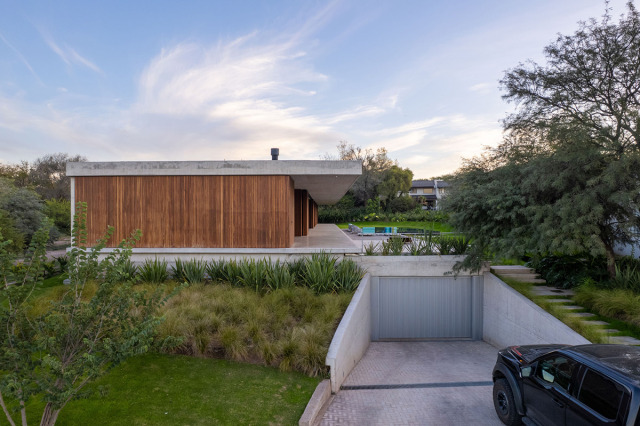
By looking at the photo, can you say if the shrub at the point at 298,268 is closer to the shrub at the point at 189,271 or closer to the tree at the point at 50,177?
the shrub at the point at 189,271

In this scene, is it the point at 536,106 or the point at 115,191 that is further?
the point at 115,191

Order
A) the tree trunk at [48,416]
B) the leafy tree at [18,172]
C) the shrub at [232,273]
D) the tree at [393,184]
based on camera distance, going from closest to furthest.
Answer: the tree trunk at [48,416] → the shrub at [232,273] → the leafy tree at [18,172] → the tree at [393,184]

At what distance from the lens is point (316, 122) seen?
21297 mm

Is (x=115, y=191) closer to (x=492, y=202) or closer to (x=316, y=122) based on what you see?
(x=492, y=202)

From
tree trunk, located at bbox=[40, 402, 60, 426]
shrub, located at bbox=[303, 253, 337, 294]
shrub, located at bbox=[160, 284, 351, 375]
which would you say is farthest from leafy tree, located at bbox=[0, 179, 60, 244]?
tree trunk, located at bbox=[40, 402, 60, 426]

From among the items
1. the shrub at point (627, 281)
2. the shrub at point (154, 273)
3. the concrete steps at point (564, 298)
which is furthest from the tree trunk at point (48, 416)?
the shrub at point (627, 281)

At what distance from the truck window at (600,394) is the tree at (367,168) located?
131 ft

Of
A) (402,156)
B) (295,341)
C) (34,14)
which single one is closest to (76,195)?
(34,14)

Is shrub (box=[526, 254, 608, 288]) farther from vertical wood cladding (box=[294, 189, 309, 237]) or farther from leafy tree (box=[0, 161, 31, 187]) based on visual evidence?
leafy tree (box=[0, 161, 31, 187])

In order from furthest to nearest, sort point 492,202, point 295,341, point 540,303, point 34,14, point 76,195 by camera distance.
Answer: point 34,14, point 76,195, point 492,202, point 540,303, point 295,341

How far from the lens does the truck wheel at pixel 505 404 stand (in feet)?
16.1

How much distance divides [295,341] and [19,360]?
4196 millimetres

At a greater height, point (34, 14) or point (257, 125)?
point (34, 14)

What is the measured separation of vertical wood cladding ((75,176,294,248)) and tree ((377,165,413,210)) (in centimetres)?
3357
